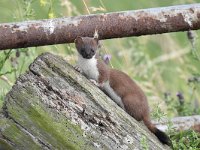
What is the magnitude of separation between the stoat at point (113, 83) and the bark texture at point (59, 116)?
758 mm

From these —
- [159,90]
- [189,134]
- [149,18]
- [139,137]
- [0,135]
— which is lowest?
[0,135]

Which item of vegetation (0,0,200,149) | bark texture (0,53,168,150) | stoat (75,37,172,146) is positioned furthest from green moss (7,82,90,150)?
vegetation (0,0,200,149)

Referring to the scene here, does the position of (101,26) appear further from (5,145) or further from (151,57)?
(151,57)

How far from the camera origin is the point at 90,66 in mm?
4207

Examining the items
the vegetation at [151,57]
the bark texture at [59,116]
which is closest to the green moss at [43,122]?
the bark texture at [59,116]

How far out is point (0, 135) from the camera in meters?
3.08

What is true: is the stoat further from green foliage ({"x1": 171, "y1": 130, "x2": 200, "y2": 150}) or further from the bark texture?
the bark texture

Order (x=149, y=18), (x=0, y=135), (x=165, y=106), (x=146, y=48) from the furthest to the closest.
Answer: (x=146, y=48)
(x=165, y=106)
(x=149, y=18)
(x=0, y=135)

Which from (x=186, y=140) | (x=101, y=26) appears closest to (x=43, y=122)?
(x=101, y=26)

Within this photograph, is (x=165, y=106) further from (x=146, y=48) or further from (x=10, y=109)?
(x=10, y=109)

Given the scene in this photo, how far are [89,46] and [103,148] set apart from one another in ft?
3.39

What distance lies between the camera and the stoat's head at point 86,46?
12.9 feet

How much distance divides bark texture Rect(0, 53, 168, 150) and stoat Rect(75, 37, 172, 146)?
29.8 inches

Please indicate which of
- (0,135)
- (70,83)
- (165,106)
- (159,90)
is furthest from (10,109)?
(159,90)
